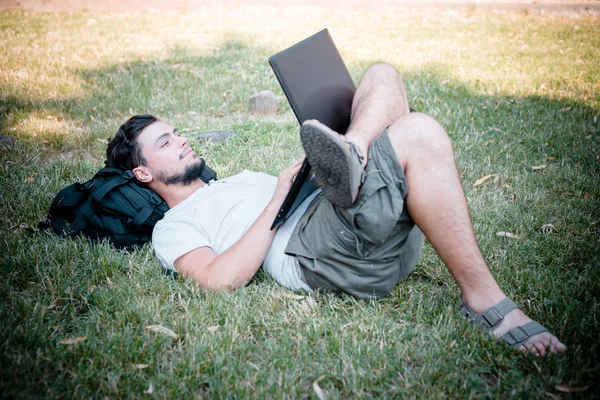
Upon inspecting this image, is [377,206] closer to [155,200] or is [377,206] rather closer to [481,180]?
[155,200]

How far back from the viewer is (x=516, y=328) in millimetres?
2158

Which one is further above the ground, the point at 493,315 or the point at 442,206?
the point at 442,206

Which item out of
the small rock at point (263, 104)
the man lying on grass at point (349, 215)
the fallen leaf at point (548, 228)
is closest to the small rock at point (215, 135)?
the small rock at point (263, 104)

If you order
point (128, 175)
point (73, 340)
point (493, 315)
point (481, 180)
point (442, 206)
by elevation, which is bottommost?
point (481, 180)

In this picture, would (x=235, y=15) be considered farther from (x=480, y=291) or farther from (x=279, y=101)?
(x=480, y=291)

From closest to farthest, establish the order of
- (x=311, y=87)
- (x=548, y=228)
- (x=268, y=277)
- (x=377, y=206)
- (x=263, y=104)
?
(x=377, y=206), (x=311, y=87), (x=268, y=277), (x=548, y=228), (x=263, y=104)

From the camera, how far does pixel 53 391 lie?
1938 mm

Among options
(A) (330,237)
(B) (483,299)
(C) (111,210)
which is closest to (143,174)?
(C) (111,210)

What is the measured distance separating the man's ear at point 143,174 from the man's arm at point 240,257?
69 centimetres

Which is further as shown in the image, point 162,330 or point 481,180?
point 481,180

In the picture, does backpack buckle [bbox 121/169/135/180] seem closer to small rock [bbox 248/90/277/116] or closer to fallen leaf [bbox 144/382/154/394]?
fallen leaf [bbox 144/382/154/394]

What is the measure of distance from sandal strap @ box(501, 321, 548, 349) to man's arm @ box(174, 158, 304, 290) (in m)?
1.26

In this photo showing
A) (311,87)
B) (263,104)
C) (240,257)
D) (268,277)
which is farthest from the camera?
(263,104)

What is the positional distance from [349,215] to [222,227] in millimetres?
885
